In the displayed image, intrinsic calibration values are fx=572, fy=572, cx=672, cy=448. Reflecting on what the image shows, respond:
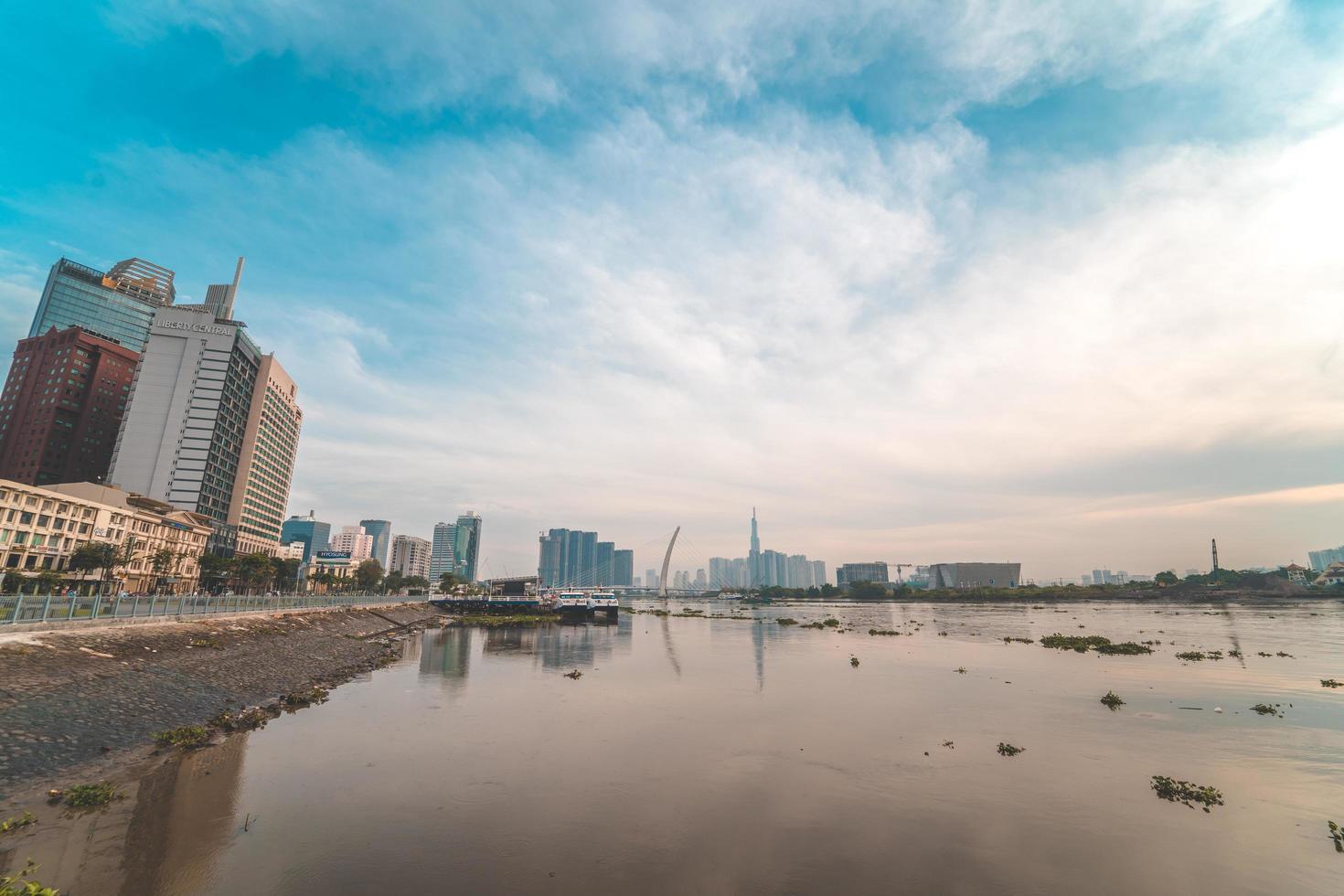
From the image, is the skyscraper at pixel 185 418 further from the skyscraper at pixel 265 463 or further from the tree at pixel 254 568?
the tree at pixel 254 568

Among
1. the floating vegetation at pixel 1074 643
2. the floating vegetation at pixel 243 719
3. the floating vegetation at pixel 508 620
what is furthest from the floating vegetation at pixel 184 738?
the floating vegetation at pixel 508 620

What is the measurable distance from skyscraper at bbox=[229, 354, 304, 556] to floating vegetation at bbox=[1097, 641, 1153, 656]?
598 ft

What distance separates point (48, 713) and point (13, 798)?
687 centimetres

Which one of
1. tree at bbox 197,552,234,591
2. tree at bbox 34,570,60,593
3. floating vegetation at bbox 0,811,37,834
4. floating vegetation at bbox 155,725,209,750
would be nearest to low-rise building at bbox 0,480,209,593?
tree at bbox 197,552,234,591

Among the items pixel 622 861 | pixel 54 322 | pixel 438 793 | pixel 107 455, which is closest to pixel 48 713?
pixel 438 793

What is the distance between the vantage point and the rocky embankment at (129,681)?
20094mm

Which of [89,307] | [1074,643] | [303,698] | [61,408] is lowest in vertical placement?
[303,698]

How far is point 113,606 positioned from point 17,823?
94.0ft

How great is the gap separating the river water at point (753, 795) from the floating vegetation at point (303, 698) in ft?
3.14

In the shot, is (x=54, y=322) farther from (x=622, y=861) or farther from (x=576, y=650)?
(x=622, y=861)

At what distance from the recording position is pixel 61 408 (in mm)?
157125

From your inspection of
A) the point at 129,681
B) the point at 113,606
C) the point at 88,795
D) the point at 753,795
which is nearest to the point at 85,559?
the point at 113,606

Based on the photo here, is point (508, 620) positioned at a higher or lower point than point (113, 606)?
lower

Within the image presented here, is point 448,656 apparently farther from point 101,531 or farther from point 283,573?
point 283,573
